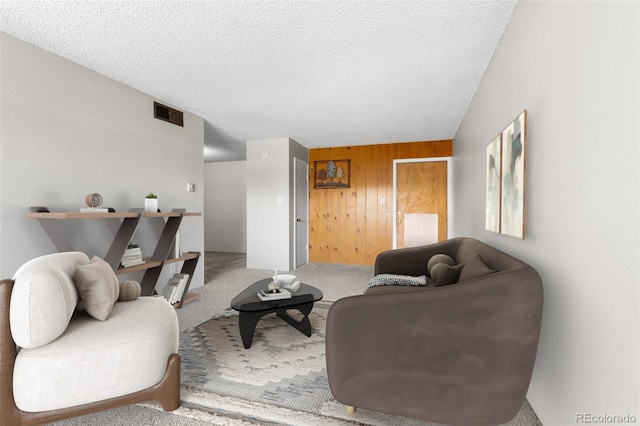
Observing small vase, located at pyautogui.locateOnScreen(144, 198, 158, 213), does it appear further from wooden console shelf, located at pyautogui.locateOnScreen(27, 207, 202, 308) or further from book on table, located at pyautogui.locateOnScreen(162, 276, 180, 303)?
book on table, located at pyautogui.locateOnScreen(162, 276, 180, 303)

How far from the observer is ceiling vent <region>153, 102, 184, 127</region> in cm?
329

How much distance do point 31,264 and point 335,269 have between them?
425 cm

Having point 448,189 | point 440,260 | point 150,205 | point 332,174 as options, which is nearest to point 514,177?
point 440,260

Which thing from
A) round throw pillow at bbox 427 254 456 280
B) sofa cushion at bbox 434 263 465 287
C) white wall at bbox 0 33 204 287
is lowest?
round throw pillow at bbox 427 254 456 280

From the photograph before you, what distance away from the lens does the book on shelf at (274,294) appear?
2252mm

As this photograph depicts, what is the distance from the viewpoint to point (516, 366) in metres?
1.18

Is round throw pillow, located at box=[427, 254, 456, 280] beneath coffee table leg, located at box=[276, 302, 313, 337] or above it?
above

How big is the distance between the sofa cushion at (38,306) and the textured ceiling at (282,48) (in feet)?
Answer: 5.37

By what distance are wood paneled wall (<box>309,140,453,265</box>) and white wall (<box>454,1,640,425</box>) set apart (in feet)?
12.3

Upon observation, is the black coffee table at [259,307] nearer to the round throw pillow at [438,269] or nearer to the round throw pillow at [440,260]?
the round throw pillow at [438,269]

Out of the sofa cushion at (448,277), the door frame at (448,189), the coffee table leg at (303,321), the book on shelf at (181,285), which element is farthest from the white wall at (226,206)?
the sofa cushion at (448,277)

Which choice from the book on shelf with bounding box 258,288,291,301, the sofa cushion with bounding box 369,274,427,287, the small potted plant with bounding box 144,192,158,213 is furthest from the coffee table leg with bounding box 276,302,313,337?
the small potted plant with bounding box 144,192,158,213

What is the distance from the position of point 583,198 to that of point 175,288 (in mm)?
3281

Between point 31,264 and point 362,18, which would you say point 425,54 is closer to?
point 362,18
